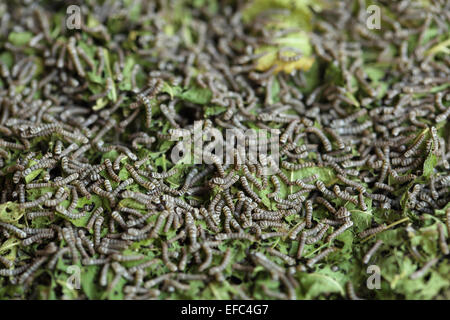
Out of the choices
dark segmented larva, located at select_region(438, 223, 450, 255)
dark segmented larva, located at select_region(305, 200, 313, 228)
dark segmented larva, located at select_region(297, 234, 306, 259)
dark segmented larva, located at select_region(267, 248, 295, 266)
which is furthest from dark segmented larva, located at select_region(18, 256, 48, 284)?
dark segmented larva, located at select_region(438, 223, 450, 255)

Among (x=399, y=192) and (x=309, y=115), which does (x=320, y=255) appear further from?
(x=309, y=115)

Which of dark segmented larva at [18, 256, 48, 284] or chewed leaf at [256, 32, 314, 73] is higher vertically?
chewed leaf at [256, 32, 314, 73]

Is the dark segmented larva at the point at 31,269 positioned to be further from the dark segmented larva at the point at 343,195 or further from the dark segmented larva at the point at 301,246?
the dark segmented larva at the point at 343,195

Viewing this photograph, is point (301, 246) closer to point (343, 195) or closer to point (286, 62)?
point (343, 195)

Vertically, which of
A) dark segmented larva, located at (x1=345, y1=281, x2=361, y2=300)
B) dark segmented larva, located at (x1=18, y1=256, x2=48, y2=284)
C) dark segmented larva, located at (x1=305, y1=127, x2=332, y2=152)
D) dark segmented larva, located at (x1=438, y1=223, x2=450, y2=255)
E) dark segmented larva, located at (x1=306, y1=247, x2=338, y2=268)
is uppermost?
dark segmented larva, located at (x1=305, y1=127, x2=332, y2=152)

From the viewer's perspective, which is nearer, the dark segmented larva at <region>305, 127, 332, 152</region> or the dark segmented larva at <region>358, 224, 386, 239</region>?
the dark segmented larva at <region>358, 224, 386, 239</region>

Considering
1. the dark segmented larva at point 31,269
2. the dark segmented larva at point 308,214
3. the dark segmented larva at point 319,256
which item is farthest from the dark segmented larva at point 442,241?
the dark segmented larva at point 31,269

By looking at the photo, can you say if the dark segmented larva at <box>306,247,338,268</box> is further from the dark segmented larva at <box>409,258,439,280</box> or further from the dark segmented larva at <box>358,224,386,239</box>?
the dark segmented larva at <box>409,258,439,280</box>

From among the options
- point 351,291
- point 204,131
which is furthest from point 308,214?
point 204,131

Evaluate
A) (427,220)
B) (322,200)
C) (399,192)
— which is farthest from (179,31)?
(427,220)
